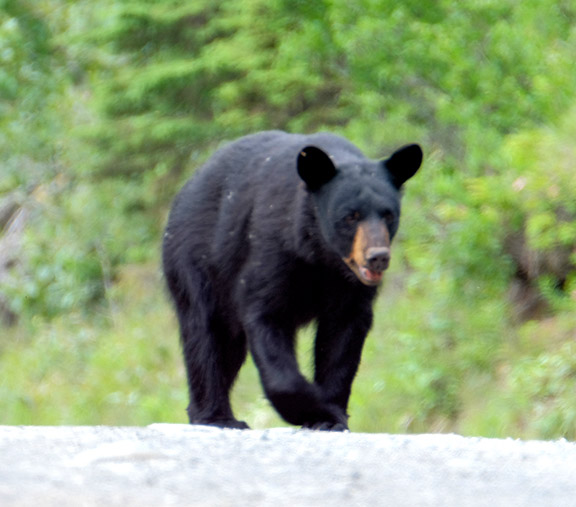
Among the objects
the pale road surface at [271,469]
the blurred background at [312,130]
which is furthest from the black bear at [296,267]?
the blurred background at [312,130]

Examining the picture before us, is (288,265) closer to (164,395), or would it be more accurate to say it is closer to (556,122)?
(556,122)

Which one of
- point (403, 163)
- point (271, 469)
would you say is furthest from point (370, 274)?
point (271, 469)

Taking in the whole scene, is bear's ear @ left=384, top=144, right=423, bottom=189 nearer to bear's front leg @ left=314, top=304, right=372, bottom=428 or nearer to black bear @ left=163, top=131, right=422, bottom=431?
black bear @ left=163, top=131, right=422, bottom=431

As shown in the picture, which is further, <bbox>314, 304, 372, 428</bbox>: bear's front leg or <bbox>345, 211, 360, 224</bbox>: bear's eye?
<bbox>314, 304, 372, 428</bbox>: bear's front leg

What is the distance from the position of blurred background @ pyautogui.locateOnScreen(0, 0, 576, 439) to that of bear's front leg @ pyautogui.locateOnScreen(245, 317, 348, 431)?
9.29ft

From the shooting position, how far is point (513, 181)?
880 centimetres

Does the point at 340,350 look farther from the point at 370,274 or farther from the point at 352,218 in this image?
the point at 352,218

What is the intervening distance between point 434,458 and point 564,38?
23.0ft

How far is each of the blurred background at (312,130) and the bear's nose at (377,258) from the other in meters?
2.91

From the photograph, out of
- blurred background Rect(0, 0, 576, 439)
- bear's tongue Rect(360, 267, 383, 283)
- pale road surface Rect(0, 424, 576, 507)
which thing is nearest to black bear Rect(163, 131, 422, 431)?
bear's tongue Rect(360, 267, 383, 283)

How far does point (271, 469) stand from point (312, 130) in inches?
456

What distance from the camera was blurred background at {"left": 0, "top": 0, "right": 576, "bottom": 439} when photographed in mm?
8852

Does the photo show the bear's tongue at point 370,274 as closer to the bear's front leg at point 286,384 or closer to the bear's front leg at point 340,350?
the bear's front leg at point 340,350

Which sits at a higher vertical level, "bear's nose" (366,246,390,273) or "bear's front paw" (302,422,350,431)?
"bear's nose" (366,246,390,273)
